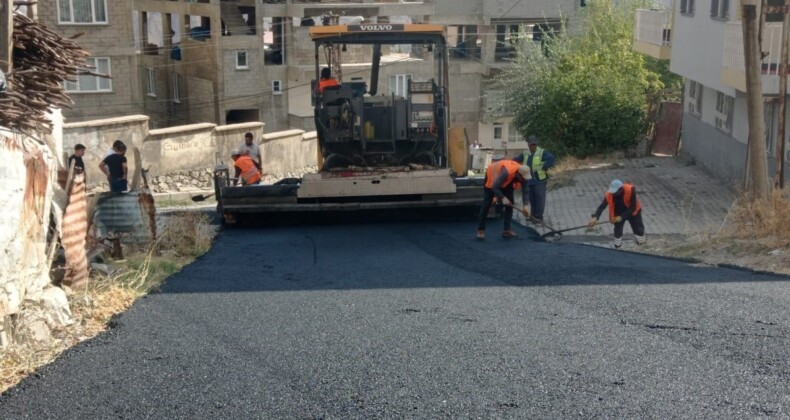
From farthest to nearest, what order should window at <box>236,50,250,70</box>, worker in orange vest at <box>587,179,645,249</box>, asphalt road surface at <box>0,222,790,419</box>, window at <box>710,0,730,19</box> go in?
window at <box>236,50,250,70</box> < window at <box>710,0,730,19</box> < worker in orange vest at <box>587,179,645,249</box> < asphalt road surface at <box>0,222,790,419</box>

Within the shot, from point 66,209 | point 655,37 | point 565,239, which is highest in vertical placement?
point 655,37

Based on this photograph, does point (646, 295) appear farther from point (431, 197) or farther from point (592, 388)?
point (431, 197)

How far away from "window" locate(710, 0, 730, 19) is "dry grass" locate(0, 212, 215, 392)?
1002 cm

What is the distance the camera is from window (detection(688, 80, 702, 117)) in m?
21.3

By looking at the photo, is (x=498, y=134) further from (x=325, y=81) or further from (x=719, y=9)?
(x=325, y=81)

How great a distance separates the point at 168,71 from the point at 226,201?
23922 mm

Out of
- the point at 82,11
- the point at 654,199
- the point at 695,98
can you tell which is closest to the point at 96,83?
the point at 82,11

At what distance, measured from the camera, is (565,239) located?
1298 centimetres

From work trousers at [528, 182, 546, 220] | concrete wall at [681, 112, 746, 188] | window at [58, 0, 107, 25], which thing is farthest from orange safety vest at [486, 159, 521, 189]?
window at [58, 0, 107, 25]

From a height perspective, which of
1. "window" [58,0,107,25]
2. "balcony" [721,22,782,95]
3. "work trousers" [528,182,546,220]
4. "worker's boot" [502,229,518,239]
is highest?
"window" [58,0,107,25]

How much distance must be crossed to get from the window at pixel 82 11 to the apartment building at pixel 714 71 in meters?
16.7

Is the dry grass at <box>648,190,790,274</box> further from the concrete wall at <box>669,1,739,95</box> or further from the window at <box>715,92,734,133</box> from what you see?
the window at <box>715,92,734,133</box>

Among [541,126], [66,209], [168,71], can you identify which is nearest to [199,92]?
[168,71]

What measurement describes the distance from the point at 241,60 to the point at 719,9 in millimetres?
20154
